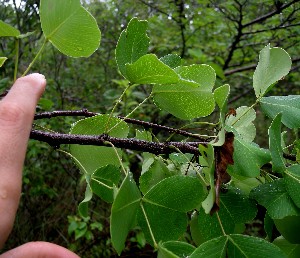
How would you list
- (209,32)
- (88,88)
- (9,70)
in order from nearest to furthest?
Answer: 1. (9,70)
2. (209,32)
3. (88,88)

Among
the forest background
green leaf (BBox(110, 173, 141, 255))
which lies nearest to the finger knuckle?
green leaf (BBox(110, 173, 141, 255))

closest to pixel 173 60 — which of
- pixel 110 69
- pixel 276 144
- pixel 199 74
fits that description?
pixel 199 74

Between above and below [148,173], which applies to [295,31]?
below

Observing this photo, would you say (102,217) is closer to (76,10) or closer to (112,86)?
(112,86)

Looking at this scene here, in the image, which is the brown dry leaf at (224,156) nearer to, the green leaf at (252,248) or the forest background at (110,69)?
the green leaf at (252,248)

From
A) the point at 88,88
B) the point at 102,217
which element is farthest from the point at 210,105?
the point at 88,88

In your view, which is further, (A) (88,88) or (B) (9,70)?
(A) (88,88)
